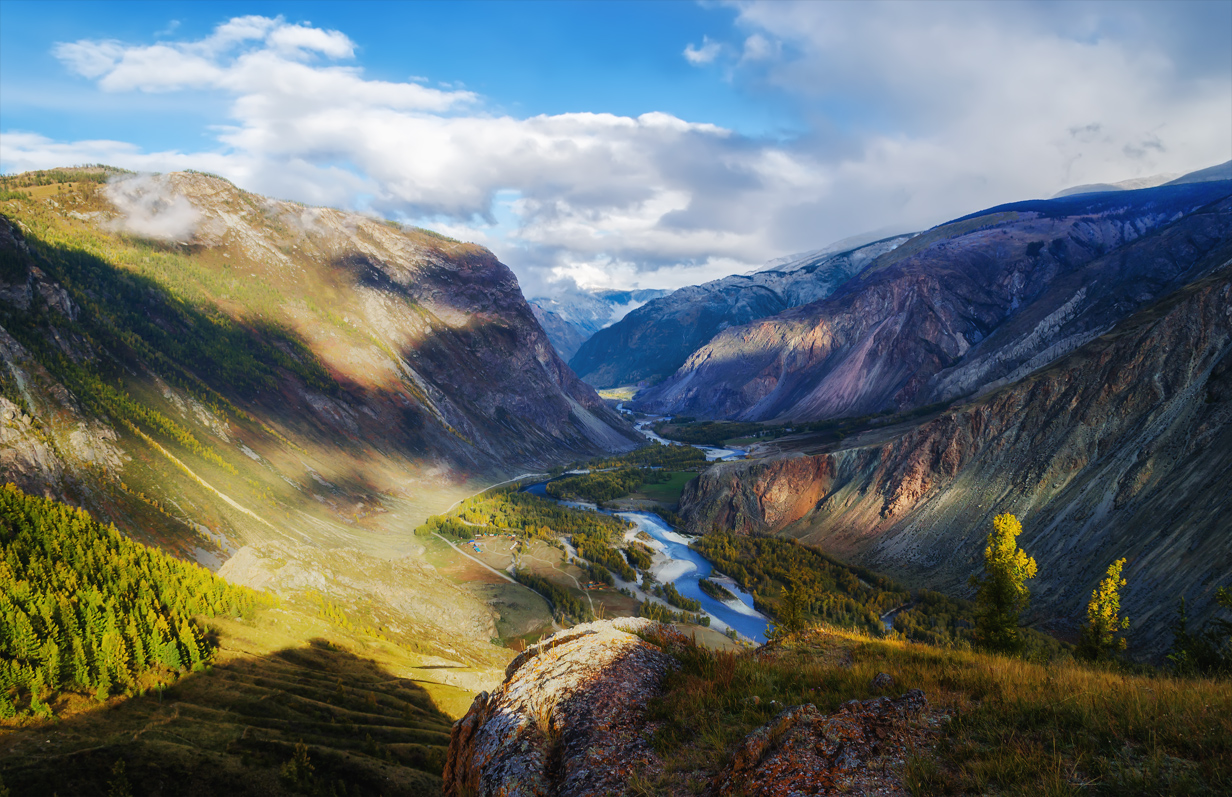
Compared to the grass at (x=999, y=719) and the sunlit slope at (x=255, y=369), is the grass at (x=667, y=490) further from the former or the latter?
the grass at (x=999, y=719)

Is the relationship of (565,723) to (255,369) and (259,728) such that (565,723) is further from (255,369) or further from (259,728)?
(255,369)

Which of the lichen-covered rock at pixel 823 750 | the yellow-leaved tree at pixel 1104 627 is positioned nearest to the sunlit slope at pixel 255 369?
the lichen-covered rock at pixel 823 750

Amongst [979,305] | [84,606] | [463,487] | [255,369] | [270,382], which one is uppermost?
[979,305]

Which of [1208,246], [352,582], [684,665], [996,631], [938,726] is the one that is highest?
[1208,246]

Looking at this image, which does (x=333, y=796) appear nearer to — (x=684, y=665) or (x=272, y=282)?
(x=684, y=665)


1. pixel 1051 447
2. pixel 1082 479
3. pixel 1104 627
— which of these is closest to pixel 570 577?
pixel 1104 627

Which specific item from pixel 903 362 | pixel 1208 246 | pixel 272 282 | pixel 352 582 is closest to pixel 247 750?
pixel 352 582
